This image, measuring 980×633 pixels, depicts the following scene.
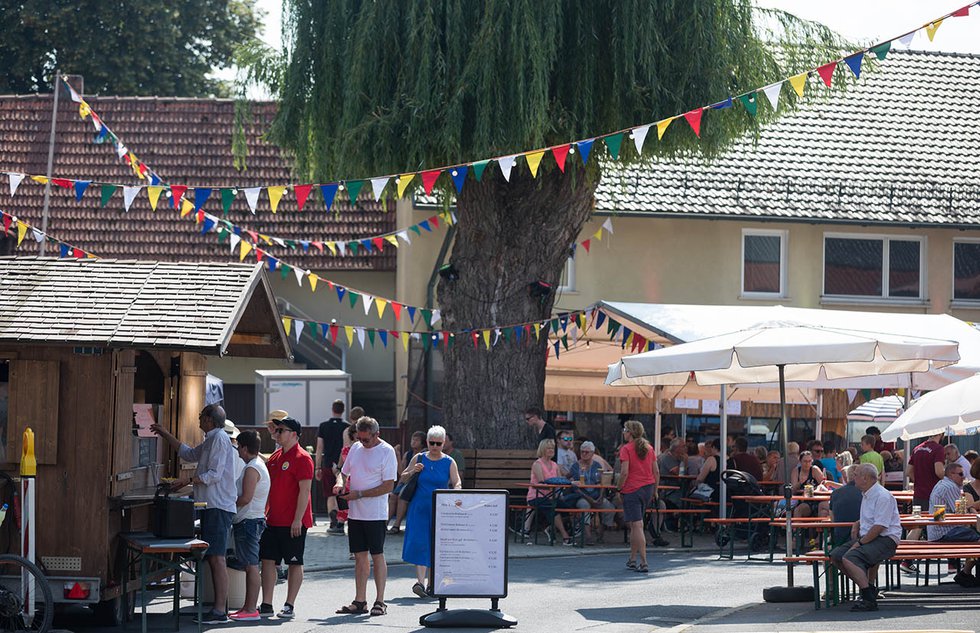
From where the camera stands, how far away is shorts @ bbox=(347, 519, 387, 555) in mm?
13750

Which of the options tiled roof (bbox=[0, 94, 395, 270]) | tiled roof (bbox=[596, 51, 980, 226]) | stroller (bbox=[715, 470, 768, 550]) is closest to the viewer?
→ stroller (bbox=[715, 470, 768, 550])

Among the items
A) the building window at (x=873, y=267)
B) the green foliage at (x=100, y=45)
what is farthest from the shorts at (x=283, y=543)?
the green foliage at (x=100, y=45)

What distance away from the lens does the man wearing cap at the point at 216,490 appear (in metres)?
13.0

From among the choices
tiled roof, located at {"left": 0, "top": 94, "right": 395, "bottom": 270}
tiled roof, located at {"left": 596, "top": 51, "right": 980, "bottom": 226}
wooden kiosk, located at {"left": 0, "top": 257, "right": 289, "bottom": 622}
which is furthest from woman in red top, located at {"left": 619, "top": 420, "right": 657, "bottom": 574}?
tiled roof, located at {"left": 0, "top": 94, "right": 395, "bottom": 270}

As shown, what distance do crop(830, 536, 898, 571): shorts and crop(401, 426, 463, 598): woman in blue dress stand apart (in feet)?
11.2

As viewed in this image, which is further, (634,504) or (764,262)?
Result: (764,262)

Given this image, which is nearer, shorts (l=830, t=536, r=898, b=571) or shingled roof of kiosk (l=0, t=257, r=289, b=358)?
shingled roof of kiosk (l=0, t=257, r=289, b=358)

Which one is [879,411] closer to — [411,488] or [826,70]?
[826,70]

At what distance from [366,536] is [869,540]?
4422 mm

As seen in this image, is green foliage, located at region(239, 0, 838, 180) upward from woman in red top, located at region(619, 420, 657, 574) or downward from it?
upward

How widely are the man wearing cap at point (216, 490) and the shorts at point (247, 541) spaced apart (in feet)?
0.59

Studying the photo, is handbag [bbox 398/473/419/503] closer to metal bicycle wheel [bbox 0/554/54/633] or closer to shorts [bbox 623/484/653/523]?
metal bicycle wheel [bbox 0/554/54/633]

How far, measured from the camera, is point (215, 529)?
42.9 ft

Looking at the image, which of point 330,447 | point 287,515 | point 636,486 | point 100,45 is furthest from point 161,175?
point 287,515
